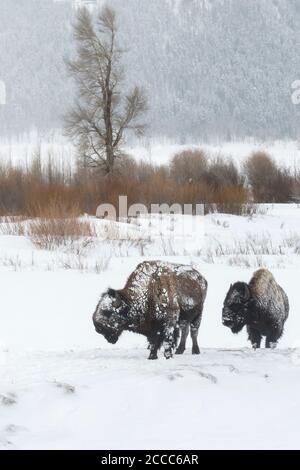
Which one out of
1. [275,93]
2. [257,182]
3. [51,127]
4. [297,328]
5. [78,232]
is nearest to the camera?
[297,328]

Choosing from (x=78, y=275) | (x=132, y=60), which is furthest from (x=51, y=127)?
(x=78, y=275)

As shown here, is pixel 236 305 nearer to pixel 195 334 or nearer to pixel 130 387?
pixel 195 334

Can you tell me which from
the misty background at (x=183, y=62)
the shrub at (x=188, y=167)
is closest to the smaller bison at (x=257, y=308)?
the shrub at (x=188, y=167)

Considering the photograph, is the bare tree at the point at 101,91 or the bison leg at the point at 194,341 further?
the bare tree at the point at 101,91

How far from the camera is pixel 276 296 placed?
20.1 ft

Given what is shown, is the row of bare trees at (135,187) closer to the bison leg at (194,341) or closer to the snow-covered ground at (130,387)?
the snow-covered ground at (130,387)

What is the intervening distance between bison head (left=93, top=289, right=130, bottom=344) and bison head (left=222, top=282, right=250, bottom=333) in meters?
0.90

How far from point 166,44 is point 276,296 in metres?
85.7

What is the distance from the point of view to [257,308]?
5.93m

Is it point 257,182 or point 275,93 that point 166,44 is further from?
point 257,182

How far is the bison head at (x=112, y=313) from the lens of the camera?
536 cm

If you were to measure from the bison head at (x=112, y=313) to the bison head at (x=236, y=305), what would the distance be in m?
0.90

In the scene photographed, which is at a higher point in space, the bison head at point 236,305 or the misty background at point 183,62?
the misty background at point 183,62

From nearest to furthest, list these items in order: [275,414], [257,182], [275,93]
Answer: [275,414] < [257,182] < [275,93]
